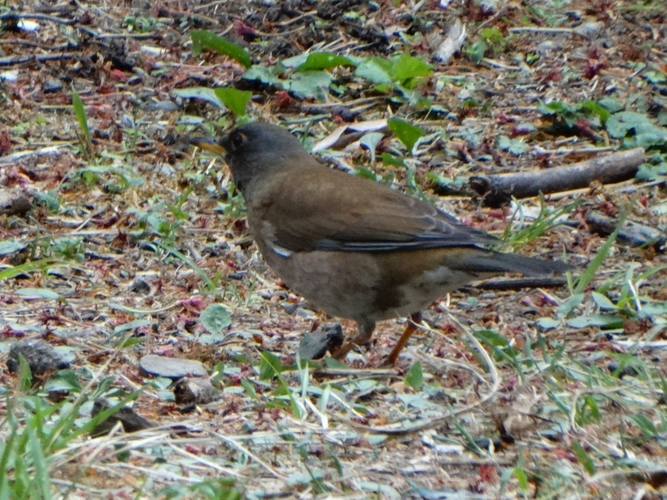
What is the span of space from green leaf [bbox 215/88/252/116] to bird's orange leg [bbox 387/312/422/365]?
2.55m

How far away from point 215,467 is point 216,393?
920 millimetres

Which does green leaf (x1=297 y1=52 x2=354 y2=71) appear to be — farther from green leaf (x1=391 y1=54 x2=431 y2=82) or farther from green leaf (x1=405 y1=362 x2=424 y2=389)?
green leaf (x1=405 y1=362 x2=424 y2=389)

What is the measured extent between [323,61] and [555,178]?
6.75ft

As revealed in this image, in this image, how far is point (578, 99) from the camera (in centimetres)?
812

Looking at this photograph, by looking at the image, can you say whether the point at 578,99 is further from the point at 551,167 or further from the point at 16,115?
the point at 16,115

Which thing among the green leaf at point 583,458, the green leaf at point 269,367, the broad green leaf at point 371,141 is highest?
the green leaf at point 583,458

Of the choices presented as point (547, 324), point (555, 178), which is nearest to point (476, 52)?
point (555, 178)

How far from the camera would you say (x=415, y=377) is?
15.0ft

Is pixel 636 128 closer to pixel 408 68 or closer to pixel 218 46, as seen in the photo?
pixel 408 68

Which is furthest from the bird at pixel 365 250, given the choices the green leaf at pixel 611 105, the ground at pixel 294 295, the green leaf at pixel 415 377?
the green leaf at pixel 611 105

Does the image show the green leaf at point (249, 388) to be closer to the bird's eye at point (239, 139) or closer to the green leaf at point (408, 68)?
the bird's eye at point (239, 139)

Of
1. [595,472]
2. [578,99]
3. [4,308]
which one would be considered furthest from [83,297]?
[578,99]

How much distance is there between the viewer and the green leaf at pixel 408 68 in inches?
315

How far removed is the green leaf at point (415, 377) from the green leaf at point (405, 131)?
9.78ft
